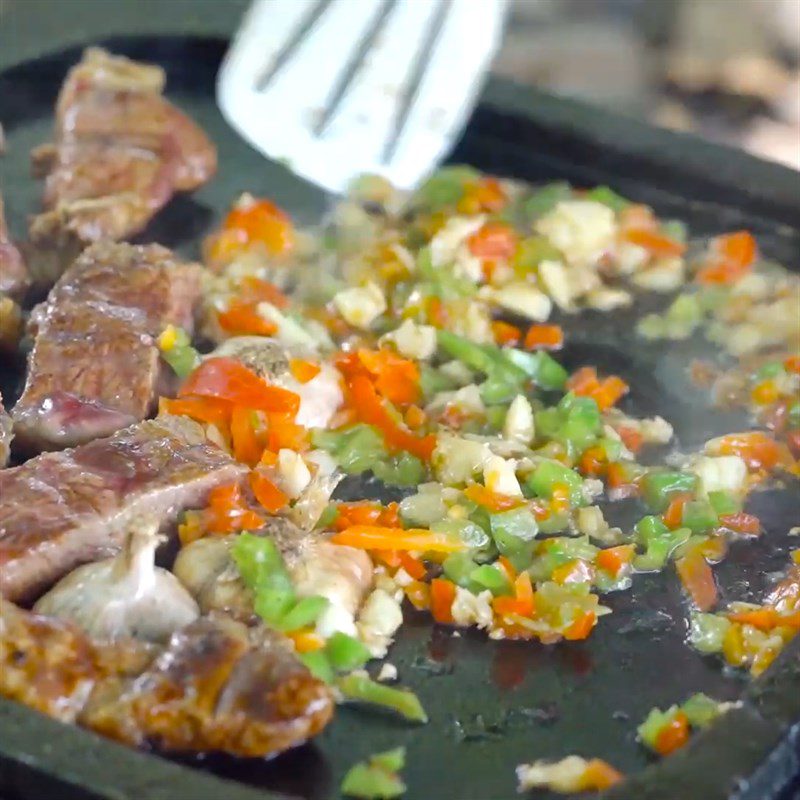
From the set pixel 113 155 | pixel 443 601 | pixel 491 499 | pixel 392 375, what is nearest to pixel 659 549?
pixel 491 499

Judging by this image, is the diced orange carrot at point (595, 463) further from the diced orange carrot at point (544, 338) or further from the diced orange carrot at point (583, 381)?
the diced orange carrot at point (544, 338)

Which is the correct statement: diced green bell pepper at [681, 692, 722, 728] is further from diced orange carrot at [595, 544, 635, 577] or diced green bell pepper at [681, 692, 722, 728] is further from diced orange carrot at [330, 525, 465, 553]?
diced orange carrot at [330, 525, 465, 553]

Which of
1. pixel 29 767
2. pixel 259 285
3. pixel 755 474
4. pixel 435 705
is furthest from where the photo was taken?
pixel 259 285

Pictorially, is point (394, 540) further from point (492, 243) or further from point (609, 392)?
point (492, 243)

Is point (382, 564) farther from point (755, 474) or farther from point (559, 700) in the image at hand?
point (755, 474)

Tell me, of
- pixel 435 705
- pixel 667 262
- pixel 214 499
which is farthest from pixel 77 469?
pixel 667 262

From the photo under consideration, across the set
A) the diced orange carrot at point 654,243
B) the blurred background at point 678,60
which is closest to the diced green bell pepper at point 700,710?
the diced orange carrot at point 654,243
